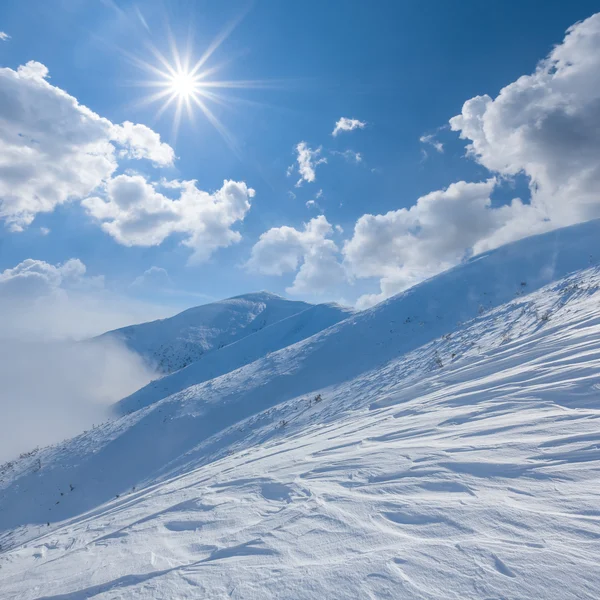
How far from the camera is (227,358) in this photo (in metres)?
29.2

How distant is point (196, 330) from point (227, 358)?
44510mm

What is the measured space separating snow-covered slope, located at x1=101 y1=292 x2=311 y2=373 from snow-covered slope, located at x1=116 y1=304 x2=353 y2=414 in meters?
28.7

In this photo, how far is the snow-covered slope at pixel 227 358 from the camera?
25.8 meters

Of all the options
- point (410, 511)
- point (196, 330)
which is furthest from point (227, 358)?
point (196, 330)

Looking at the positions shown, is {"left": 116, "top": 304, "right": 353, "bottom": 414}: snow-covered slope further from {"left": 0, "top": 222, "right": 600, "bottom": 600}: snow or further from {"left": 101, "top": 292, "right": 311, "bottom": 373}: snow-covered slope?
{"left": 101, "top": 292, "right": 311, "bottom": 373}: snow-covered slope

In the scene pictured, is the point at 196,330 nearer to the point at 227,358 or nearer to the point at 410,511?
the point at 227,358

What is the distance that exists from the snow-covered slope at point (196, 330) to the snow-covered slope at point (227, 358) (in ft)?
94.3

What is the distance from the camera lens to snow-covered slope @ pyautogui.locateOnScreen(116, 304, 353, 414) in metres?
→ 25.8

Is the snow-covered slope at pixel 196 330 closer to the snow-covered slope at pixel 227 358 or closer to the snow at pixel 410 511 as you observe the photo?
the snow-covered slope at pixel 227 358

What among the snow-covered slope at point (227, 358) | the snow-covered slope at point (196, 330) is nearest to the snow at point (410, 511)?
the snow-covered slope at point (227, 358)

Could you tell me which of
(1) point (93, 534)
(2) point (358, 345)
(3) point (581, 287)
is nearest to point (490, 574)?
(1) point (93, 534)

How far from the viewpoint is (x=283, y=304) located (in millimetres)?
87625

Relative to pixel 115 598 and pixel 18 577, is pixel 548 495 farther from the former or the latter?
pixel 18 577

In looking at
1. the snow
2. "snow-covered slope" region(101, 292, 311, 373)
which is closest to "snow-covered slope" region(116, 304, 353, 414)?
the snow
